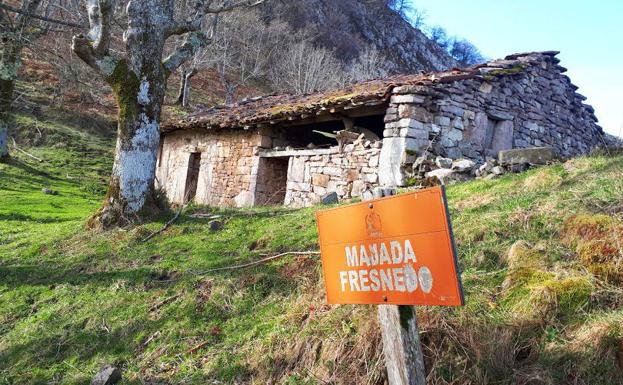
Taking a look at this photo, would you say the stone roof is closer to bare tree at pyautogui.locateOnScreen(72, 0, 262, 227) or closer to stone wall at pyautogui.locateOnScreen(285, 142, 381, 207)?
stone wall at pyautogui.locateOnScreen(285, 142, 381, 207)

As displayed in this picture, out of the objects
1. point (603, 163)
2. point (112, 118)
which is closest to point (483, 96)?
point (603, 163)

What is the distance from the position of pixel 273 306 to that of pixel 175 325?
885 mm

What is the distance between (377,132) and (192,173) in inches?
204

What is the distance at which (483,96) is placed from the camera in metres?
9.17

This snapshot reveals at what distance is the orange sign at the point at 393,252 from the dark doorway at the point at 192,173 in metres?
10.6

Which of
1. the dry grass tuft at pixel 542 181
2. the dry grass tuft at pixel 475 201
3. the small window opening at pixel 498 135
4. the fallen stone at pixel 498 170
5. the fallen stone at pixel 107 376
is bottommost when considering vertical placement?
the fallen stone at pixel 107 376

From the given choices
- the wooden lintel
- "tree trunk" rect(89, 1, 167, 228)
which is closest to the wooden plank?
"tree trunk" rect(89, 1, 167, 228)

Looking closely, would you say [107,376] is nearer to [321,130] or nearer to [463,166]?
[463,166]

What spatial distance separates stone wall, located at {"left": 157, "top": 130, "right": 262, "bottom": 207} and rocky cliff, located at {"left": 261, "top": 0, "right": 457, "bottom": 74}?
25900 mm

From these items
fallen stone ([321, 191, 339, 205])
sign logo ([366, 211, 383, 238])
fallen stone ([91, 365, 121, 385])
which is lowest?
fallen stone ([91, 365, 121, 385])

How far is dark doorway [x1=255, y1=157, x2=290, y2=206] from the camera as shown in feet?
35.0

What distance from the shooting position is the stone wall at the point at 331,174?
854 cm

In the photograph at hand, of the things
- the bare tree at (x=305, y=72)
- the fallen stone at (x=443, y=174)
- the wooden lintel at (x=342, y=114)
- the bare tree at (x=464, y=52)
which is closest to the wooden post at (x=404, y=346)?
the fallen stone at (x=443, y=174)

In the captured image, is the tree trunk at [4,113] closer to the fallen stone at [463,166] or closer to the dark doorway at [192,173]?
the dark doorway at [192,173]
